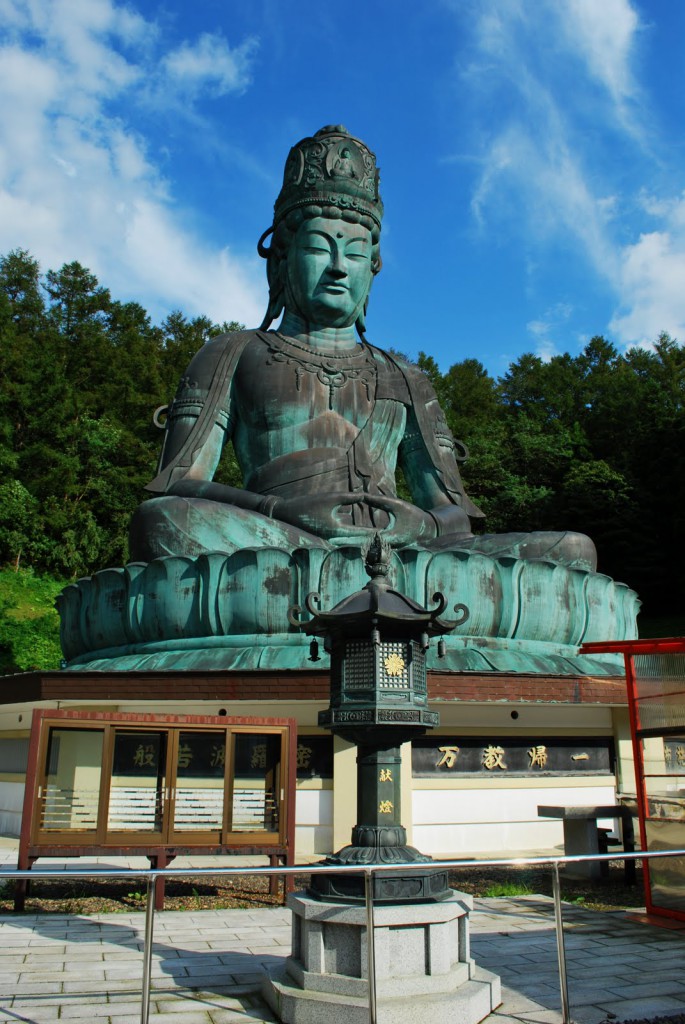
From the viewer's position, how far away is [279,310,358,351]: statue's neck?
10867 millimetres

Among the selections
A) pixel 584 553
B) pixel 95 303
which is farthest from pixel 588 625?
pixel 95 303

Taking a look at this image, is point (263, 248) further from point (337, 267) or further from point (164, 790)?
point (164, 790)

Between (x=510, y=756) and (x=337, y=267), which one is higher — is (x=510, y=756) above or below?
below

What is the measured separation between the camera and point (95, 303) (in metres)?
29.1

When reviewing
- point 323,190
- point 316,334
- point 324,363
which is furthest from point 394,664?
point 323,190

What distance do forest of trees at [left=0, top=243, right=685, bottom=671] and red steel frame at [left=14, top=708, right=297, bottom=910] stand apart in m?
13.0

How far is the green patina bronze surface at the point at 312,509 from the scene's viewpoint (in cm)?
776

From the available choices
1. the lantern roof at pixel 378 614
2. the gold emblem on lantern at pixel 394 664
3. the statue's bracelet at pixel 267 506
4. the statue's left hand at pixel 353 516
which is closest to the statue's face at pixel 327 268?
the statue's left hand at pixel 353 516

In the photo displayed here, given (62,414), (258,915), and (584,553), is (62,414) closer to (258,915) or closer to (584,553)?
(584,553)

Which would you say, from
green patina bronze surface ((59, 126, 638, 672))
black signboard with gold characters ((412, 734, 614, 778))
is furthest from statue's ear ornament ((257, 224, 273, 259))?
black signboard with gold characters ((412, 734, 614, 778))

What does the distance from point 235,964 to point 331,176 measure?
9.05 m

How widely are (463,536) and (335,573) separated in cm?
208

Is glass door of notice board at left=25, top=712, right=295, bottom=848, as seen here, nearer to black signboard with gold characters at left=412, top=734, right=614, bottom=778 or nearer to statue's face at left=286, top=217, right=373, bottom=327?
black signboard with gold characters at left=412, top=734, right=614, bottom=778

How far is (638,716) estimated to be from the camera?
5.62 meters
